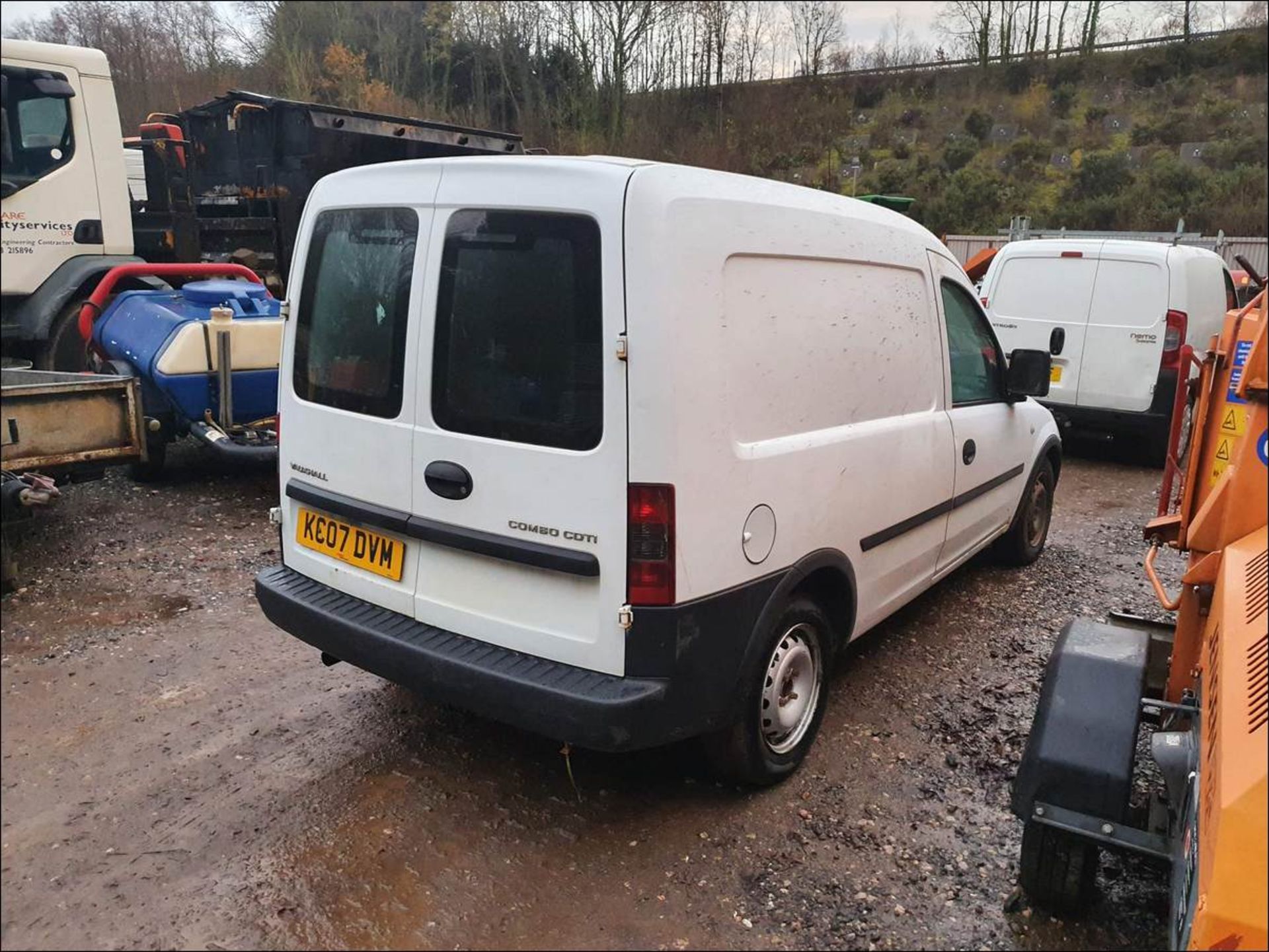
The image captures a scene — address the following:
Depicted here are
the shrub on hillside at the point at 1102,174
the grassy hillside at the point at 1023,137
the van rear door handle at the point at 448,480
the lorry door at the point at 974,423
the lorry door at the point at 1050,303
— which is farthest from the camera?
the shrub on hillside at the point at 1102,174

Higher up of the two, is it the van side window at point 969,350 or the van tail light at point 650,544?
the van side window at point 969,350

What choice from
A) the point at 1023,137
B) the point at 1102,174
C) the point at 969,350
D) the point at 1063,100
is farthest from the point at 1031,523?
the point at 1023,137

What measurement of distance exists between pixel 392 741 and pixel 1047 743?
222cm

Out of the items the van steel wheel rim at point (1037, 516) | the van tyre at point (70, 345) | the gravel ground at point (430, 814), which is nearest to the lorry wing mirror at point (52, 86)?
the van tyre at point (70, 345)

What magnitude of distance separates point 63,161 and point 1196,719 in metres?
6.62

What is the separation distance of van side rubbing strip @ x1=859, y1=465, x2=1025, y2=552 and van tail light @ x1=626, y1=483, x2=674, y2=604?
114 centimetres

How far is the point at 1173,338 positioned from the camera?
7.52 metres

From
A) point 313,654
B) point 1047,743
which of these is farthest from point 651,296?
point 313,654

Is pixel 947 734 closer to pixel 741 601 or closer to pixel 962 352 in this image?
pixel 741 601

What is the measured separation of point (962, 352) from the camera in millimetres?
4039

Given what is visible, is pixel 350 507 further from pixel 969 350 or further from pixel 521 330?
pixel 969 350

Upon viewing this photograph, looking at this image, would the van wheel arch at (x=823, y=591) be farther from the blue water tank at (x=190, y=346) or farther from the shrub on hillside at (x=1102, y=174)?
the shrub on hillside at (x=1102, y=174)

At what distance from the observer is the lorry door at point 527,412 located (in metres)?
2.37

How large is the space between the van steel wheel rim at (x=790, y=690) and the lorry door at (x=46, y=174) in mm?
2296
